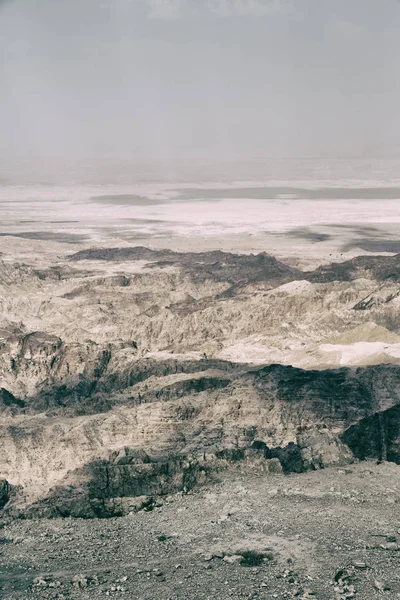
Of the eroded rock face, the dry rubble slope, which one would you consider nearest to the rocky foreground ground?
the dry rubble slope

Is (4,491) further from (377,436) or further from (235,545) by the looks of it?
(377,436)

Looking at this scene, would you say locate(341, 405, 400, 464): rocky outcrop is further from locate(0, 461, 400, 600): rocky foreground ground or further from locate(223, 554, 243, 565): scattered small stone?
locate(223, 554, 243, 565): scattered small stone

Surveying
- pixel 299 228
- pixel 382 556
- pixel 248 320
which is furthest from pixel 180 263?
pixel 382 556

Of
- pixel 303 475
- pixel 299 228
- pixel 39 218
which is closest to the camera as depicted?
pixel 303 475

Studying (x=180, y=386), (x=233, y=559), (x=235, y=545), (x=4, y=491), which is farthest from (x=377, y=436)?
(x=4, y=491)

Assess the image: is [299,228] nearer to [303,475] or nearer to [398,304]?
[398,304]
